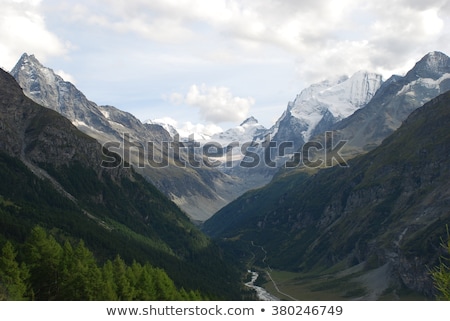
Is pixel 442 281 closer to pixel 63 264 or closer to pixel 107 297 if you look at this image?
pixel 107 297

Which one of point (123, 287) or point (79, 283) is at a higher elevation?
point (79, 283)

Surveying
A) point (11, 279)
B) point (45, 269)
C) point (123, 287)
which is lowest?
point (123, 287)

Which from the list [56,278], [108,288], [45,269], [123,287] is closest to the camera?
[108,288]

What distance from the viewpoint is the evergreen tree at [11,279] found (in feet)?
286

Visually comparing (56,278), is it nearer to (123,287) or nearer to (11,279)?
(11,279)

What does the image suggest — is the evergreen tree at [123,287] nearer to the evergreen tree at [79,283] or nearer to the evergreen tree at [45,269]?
the evergreen tree at [79,283]

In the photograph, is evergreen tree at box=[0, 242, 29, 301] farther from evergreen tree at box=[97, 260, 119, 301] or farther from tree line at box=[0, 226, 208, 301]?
evergreen tree at box=[97, 260, 119, 301]

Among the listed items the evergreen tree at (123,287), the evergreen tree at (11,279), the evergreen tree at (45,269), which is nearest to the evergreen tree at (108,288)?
the evergreen tree at (123,287)

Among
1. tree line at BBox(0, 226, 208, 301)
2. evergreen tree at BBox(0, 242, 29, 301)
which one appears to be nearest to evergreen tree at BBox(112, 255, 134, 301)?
tree line at BBox(0, 226, 208, 301)

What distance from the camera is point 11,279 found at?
308 feet

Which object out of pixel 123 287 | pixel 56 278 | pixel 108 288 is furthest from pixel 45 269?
pixel 123 287
